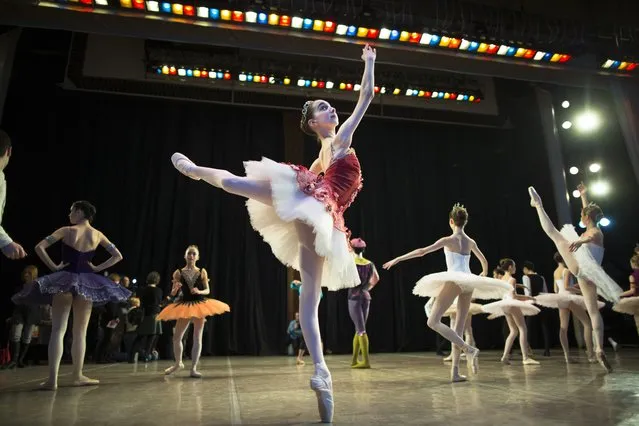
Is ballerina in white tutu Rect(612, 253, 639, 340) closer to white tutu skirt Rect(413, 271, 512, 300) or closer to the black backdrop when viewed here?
white tutu skirt Rect(413, 271, 512, 300)

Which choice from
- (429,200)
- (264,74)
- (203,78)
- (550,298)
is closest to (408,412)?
(550,298)

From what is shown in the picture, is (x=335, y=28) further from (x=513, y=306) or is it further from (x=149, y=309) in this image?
(x=149, y=309)

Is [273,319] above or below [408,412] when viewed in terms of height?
above

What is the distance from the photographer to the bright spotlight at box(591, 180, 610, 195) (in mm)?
9336

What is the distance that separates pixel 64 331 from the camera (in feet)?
12.6

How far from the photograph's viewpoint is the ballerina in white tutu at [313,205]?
86.8 inches

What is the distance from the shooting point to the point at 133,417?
237 centimetres

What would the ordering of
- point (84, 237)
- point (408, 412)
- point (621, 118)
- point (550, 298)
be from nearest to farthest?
point (408, 412)
point (84, 237)
point (550, 298)
point (621, 118)

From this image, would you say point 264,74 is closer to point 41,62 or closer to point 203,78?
point 203,78

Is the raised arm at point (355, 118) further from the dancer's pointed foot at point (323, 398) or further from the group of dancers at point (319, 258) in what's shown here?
the dancer's pointed foot at point (323, 398)

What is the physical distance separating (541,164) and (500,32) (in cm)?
489

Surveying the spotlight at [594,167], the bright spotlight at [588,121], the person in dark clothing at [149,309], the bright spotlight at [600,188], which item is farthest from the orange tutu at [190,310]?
the bright spotlight at [588,121]

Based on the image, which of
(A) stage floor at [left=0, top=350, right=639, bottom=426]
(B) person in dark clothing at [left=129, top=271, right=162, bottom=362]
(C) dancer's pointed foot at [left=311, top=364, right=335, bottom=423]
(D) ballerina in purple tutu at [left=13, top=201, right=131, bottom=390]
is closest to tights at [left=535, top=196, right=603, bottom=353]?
(A) stage floor at [left=0, top=350, right=639, bottom=426]

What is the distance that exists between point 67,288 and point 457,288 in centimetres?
324
